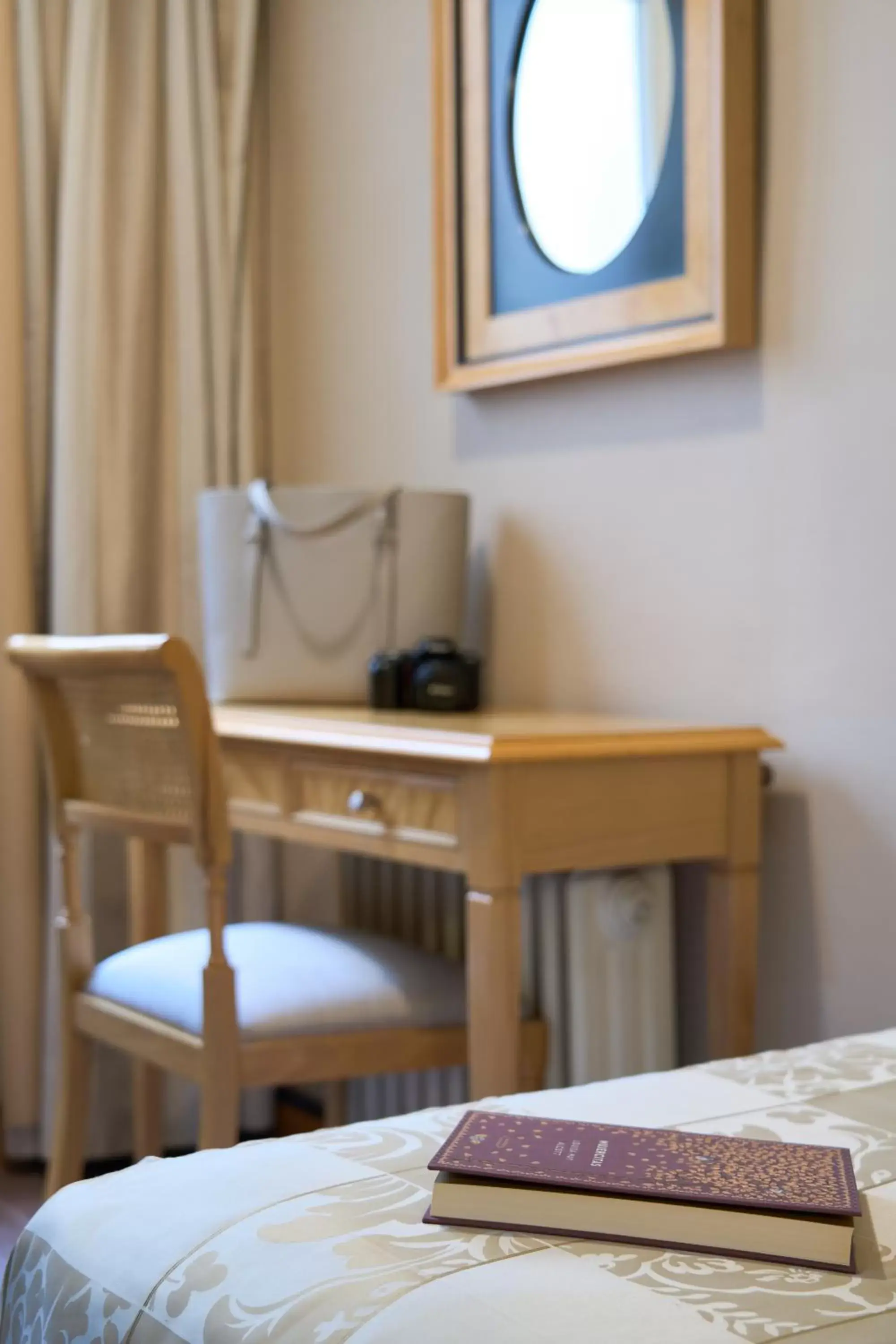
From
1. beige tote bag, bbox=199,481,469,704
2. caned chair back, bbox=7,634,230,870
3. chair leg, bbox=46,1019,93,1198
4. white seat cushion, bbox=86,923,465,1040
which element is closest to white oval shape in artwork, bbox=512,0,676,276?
beige tote bag, bbox=199,481,469,704

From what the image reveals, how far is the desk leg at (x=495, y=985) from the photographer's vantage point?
5.32ft

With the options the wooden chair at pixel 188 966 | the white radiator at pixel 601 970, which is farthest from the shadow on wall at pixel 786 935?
the wooden chair at pixel 188 966

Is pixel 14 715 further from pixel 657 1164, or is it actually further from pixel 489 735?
pixel 657 1164

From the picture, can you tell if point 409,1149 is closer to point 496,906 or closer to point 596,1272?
point 596,1272

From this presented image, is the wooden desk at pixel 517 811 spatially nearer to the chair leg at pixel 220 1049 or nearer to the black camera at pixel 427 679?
the black camera at pixel 427 679

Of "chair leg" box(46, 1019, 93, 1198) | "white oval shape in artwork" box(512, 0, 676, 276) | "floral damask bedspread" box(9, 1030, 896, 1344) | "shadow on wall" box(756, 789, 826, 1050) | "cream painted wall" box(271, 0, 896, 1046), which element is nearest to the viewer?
"floral damask bedspread" box(9, 1030, 896, 1344)

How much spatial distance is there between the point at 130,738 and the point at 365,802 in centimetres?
30

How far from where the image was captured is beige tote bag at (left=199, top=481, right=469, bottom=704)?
2.15 meters

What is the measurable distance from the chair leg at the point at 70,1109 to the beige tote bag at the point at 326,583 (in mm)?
531

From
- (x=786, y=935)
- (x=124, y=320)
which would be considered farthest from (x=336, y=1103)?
(x=124, y=320)

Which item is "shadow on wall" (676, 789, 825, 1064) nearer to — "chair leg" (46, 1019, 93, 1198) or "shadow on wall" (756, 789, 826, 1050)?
"shadow on wall" (756, 789, 826, 1050)

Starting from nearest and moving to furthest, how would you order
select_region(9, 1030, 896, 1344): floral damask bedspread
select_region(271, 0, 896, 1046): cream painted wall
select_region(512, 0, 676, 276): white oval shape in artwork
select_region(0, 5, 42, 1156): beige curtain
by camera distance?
select_region(9, 1030, 896, 1344): floral damask bedspread → select_region(271, 0, 896, 1046): cream painted wall → select_region(512, 0, 676, 276): white oval shape in artwork → select_region(0, 5, 42, 1156): beige curtain

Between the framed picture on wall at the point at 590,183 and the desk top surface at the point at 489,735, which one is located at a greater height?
the framed picture on wall at the point at 590,183

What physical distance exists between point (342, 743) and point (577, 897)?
0.33 m
